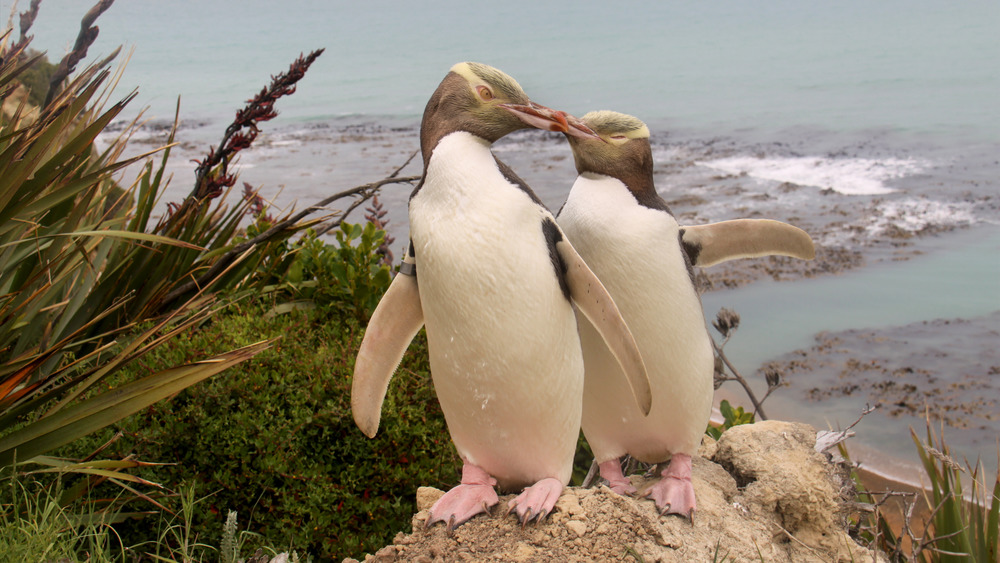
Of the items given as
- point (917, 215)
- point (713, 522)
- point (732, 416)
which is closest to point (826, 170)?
point (917, 215)

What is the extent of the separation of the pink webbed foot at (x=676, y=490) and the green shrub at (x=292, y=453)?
0.83 metres

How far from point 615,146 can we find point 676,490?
91 cm

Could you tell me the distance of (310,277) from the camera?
351 centimetres

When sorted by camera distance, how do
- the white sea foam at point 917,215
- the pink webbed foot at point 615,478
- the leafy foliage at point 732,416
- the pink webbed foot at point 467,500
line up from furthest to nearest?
1. the white sea foam at point 917,215
2. the leafy foliage at point 732,416
3. the pink webbed foot at point 615,478
4. the pink webbed foot at point 467,500

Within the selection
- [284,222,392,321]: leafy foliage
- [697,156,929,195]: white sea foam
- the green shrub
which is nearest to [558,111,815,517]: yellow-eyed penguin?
the green shrub

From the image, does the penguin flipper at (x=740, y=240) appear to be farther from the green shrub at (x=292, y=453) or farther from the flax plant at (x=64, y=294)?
the flax plant at (x=64, y=294)

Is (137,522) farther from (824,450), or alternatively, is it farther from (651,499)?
(824,450)

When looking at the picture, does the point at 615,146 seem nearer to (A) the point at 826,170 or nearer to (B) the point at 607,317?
(B) the point at 607,317

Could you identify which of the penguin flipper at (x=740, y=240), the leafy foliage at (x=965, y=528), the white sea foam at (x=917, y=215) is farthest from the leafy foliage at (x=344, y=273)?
the white sea foam at (x=917, y=215)

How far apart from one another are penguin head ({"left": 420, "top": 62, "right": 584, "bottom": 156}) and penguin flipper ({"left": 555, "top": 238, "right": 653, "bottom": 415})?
0.29 m

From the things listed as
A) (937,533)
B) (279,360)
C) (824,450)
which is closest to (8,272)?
(279,360)

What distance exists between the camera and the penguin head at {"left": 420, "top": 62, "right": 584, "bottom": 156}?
1.72 m

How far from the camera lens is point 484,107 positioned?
1.73 metres

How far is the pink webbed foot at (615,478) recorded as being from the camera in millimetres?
2117
